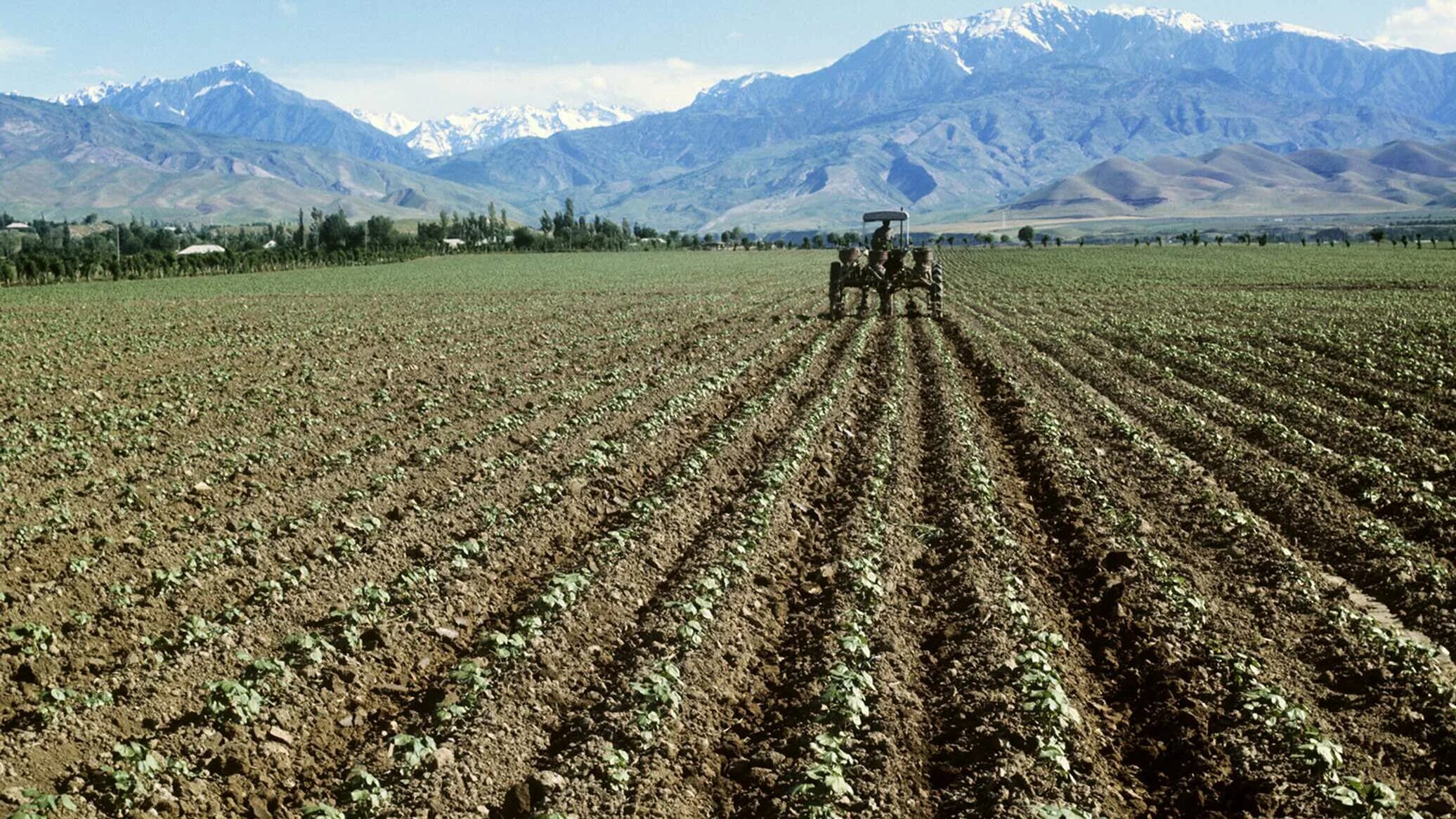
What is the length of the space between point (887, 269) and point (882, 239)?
3.08 feet

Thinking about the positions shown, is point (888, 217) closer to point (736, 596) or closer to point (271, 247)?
point (736, 596)

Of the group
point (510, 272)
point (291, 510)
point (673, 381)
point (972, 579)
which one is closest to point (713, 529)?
point (972, 579)

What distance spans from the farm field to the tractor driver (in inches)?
483

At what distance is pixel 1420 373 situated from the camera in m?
21.4

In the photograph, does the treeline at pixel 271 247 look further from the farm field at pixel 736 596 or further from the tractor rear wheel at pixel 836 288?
the farm field at pixel 736 596

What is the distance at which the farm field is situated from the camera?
6.51 meters

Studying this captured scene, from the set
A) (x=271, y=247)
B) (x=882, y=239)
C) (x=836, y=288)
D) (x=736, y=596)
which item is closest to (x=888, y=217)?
(x=882, y=239)

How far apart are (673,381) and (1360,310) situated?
89.9 ft

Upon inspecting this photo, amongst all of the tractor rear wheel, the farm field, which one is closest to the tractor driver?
the tractor rear wheel

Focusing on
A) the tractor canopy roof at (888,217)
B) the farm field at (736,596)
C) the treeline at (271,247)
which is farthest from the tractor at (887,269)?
the treeline at (271,247)

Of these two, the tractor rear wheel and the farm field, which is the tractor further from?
the farm field

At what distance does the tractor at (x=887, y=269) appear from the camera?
1316 inches

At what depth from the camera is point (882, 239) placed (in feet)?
112

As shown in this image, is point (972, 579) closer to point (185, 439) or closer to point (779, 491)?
point (779, 491)
